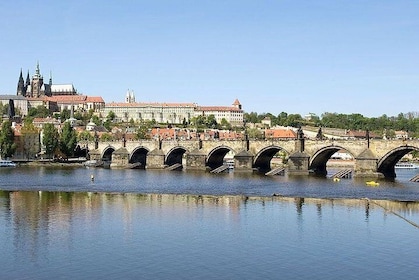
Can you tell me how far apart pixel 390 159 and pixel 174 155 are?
31.2m

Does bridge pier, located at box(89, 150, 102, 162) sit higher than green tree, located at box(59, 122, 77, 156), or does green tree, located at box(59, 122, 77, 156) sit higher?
green tree, located at box(59, 122, 77, 156)

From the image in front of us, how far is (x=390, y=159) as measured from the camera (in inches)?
2499

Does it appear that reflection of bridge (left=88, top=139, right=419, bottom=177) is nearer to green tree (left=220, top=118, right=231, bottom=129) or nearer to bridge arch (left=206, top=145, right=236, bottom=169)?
bridge arch (left=206, top=145, right=236, bottom=169)

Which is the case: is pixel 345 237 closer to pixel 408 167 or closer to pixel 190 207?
pixel 190 207

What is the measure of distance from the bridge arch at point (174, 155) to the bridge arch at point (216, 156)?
383 cm

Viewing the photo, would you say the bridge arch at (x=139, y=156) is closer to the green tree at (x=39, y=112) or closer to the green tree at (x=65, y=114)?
the green tree at (x=65, y=114)

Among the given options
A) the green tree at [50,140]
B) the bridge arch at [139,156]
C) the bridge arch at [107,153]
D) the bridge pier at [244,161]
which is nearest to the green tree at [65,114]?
the green tree at [50,140]

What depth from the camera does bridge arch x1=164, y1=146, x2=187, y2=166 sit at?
83194mm

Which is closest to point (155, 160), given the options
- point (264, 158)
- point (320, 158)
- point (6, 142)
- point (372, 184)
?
point (264, 158)

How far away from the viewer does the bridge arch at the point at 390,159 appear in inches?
2389

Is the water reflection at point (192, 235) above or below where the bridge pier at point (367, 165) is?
below

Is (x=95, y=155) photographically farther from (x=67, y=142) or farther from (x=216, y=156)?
(x=216, y=156)

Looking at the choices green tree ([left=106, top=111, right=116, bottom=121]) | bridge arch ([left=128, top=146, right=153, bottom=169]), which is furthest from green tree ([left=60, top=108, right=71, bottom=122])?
bridge arch ([left=128, top=146, right=153, bottom=169])

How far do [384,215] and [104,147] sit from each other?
6259cm
